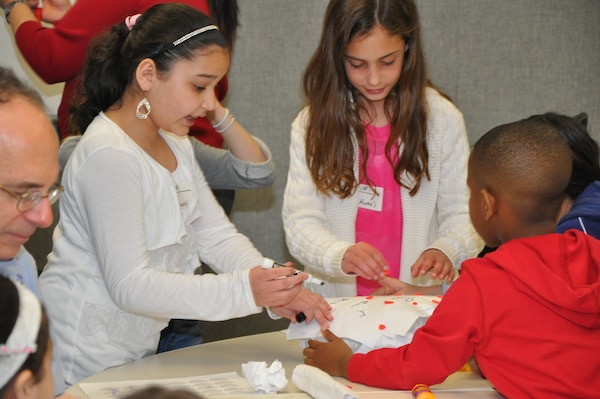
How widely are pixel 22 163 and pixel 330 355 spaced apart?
811mm

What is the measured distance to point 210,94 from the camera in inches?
86.3

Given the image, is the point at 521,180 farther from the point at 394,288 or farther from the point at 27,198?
the point at 27,198

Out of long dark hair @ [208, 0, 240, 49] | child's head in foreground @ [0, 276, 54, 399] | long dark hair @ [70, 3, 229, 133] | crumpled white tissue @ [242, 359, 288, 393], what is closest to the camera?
child's head in foreground @ [0, 276, 54, 399]

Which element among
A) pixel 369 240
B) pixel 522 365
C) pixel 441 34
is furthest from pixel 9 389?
pixel 441 34

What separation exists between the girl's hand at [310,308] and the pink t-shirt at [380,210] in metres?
0.68

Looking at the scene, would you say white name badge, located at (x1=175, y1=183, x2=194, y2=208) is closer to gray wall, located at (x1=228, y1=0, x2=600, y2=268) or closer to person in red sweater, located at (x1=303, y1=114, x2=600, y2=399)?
person in red sweater, located at (x1=303, y1=114, x2=600, y2=399)

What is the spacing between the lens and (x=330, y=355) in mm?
1923

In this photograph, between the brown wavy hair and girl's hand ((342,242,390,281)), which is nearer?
girl's hand ((342,242,390,281))

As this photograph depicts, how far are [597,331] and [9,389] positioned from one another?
1.15 metres

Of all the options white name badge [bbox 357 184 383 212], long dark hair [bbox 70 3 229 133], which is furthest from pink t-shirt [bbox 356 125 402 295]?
long dark hair [bbox 70 3 229 133]

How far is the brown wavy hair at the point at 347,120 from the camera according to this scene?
2.67m

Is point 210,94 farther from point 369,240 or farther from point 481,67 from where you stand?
point 481,67

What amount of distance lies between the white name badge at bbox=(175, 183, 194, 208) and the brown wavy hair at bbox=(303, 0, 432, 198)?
0.56m

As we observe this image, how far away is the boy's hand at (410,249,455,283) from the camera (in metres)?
2.41
